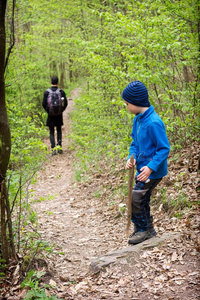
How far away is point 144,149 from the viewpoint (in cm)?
362

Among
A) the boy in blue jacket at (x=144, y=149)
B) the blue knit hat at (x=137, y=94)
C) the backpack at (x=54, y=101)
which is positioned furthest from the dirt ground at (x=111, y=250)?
the backpack at (x=54, y=101)

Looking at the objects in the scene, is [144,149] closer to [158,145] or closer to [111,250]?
[158,145]

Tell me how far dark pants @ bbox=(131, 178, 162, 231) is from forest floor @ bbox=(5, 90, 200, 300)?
11.7 inches

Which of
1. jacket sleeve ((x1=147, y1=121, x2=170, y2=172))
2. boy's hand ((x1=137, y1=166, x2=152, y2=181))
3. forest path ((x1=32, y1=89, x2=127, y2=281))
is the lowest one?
forest path ((x1=32, y1=89, x2=127, y2=281))

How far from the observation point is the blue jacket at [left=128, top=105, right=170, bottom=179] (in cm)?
340

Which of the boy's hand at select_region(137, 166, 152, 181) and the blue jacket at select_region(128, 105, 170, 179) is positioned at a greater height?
the blue jacket at select_region(128, 105, 170, 179)

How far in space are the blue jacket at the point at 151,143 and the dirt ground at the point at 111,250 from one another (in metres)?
1.02

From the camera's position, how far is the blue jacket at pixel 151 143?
3400 mm

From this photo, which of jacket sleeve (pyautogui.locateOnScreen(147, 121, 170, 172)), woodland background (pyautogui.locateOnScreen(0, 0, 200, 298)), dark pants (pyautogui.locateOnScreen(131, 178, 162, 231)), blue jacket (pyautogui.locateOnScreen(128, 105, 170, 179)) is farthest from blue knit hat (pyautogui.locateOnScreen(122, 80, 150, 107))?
woodland background (pyautogui.locateOnScreen(0, 0, 200, 298))

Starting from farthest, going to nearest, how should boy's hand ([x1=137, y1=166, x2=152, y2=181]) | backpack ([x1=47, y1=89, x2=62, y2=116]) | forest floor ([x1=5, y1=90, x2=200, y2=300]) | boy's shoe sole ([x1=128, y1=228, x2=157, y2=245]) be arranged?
1. backpack ([x1=47, y1=89, x2=62, y2=116])
2. boy's shoe sole ([x1=128, y1=228, x2=157, y2=245])
3. boy's hand ([x1=137, y1=166, x2=152, y2=181])
4. forest floor ([x1=5, y1=90, x2=200, y2=300])

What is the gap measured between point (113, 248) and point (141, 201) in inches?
48.3

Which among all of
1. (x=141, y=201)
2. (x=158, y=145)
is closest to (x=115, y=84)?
(x=158, y=145)

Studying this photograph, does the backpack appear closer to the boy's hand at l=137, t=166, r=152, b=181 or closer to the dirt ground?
the dirt ground

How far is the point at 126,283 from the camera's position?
3184 millimetres
